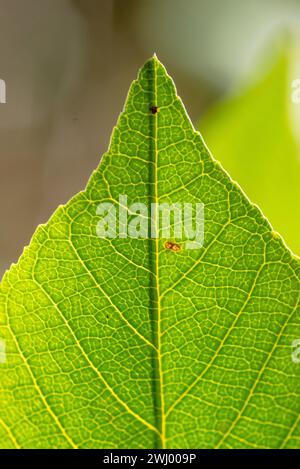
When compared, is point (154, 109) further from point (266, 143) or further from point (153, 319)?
point (266, 143)

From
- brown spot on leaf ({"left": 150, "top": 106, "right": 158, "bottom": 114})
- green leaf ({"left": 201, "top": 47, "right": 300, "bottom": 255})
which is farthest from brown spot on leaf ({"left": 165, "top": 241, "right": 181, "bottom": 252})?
green leaf ({"left": 201, "top": 47, "right": 300, "bottom": 255})

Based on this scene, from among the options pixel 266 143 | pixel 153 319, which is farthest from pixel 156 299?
pixel 266 143

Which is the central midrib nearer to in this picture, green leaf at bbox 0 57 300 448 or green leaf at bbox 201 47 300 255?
green leaf at bbox 0 57 300 448

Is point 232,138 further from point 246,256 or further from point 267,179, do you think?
point 246,256

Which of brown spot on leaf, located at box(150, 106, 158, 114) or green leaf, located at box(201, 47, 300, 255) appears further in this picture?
green leaf, located at box(201, 47, 300, 255)

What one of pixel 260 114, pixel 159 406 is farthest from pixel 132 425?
pixel 260 114
